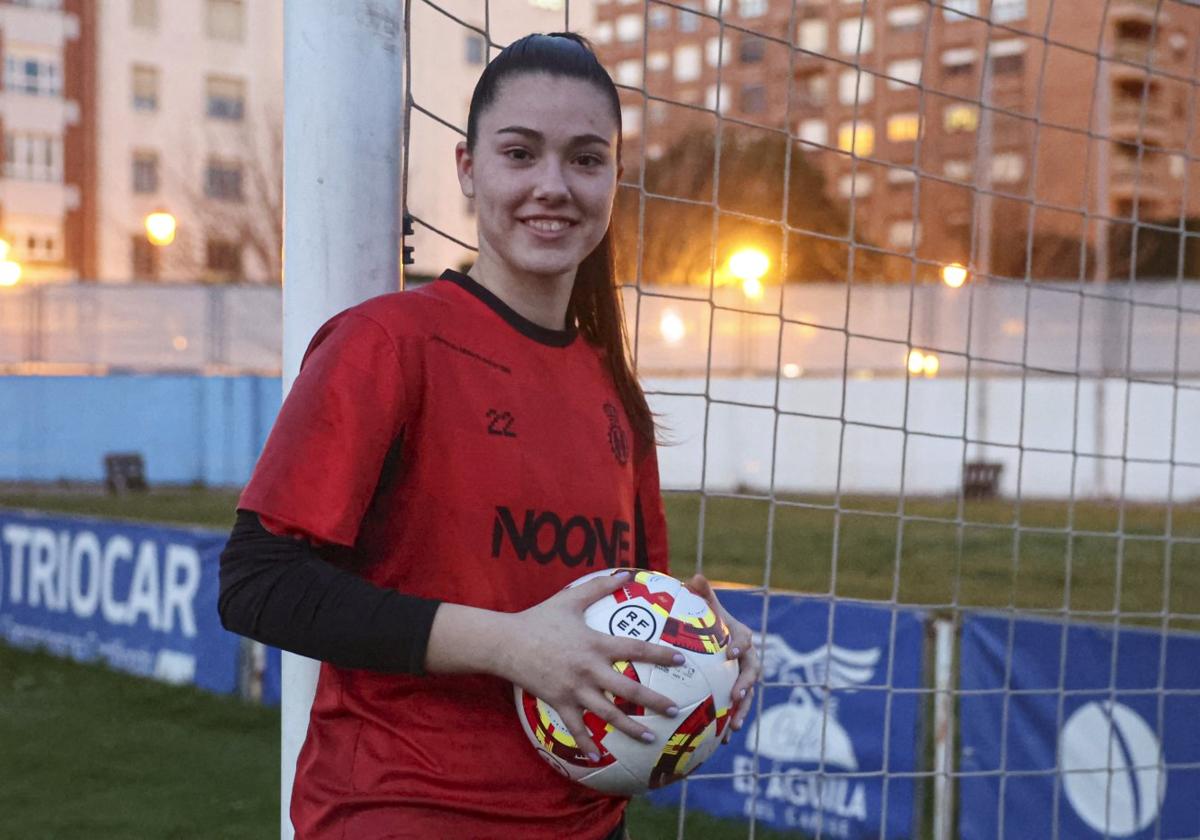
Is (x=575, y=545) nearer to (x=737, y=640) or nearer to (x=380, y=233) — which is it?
(x=737, y=640)

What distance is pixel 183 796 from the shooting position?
244 inches

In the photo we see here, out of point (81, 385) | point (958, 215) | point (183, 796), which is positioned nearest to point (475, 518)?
point (183, 796)

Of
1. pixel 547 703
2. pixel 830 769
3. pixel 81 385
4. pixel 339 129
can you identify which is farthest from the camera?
pixel 81 385

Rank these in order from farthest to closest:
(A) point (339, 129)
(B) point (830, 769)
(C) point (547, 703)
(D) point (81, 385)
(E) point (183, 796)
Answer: (D) point (81, 385) < (E) point (183, 796) < (B) point (830, 769) < (A) point (339, 129) < (C) point (547, 703)

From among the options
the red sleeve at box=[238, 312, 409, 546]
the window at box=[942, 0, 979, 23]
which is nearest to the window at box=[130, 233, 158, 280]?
the window at box=[942, 0, 979, 23]

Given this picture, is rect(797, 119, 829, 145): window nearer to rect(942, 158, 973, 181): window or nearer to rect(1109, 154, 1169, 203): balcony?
rect(942, 158, 973, 181): window

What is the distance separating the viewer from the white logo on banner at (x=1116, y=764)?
4980mm

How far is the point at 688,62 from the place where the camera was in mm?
55375

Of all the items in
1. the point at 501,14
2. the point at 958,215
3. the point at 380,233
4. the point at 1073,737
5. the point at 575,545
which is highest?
the point at 958,215

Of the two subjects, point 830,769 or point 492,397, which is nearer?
point 492,397

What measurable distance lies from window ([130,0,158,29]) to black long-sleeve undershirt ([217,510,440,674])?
4486 cm

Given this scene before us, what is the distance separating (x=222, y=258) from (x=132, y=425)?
14.6 meters

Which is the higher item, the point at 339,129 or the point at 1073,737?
the point at 339,129

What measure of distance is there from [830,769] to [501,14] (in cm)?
397
